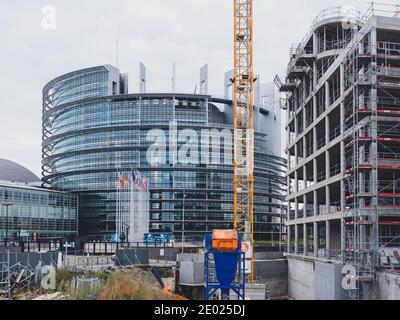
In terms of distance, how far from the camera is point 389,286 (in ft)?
111

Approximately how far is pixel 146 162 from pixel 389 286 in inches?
4029

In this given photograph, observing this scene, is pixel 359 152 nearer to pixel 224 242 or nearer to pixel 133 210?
pixel 224 242

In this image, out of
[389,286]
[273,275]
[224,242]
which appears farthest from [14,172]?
[389,286]

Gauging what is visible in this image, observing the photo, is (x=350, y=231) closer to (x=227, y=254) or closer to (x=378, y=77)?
(x=378, y=77)

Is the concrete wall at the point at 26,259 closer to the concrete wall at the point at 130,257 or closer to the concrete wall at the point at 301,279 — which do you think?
the concrete wall at the point at 130,257

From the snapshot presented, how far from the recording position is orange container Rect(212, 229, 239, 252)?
28688 mm

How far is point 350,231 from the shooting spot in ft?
150

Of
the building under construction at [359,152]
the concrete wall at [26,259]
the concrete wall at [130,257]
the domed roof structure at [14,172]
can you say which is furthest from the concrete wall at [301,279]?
the domed roof structure at [14,172]

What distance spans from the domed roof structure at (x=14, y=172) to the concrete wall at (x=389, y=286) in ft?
417

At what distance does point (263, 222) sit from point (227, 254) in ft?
371

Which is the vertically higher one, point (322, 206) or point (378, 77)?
point (378, 77)

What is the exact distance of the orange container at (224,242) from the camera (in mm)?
28688

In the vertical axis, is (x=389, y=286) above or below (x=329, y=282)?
above
